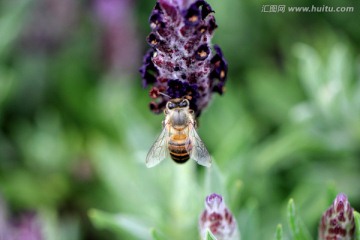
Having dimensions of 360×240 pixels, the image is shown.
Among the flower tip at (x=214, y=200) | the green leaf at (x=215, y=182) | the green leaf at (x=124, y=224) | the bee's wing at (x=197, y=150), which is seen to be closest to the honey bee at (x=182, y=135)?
the bee's wing at (x=197, y=150)

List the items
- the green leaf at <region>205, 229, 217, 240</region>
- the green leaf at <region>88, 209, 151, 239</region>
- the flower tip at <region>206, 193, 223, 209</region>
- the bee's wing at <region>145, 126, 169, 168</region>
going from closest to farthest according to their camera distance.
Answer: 1. the green leaf at <region>205, 229, 217, 240</region>
2. the flower tip at <region>206, 193, 223, 209</region>
3. the bee's wing at <region>145, 126, 169, 168</region>
4. the green leaf at <region>88, 209, 151, 239</region>

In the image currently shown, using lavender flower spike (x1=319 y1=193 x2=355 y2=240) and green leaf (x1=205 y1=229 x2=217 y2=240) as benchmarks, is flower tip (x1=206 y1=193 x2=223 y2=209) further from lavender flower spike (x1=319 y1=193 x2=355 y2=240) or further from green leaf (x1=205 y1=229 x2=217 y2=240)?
lavender flower spike (x1=319 y1=193 x2=355 y2=240)

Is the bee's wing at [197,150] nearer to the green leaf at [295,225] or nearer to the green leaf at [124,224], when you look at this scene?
the green leaf at [295,225]

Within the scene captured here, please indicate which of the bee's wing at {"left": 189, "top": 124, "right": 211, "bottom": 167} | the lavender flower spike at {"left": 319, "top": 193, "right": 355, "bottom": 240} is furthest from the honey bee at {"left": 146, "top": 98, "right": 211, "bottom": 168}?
the lavender flower spike at {"left": 319, "top": 193, "right": 355, "bottom": 240}

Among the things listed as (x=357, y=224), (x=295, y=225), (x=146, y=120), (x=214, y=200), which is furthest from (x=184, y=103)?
(x=146, y=120)

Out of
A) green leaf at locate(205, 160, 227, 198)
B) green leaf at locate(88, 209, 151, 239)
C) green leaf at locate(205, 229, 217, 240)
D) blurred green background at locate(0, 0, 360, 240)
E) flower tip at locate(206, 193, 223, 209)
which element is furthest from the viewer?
blurred green background at locate(0, 0, 360, 240)

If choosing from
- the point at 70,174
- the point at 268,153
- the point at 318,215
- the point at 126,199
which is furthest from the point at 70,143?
the point at 318,215
